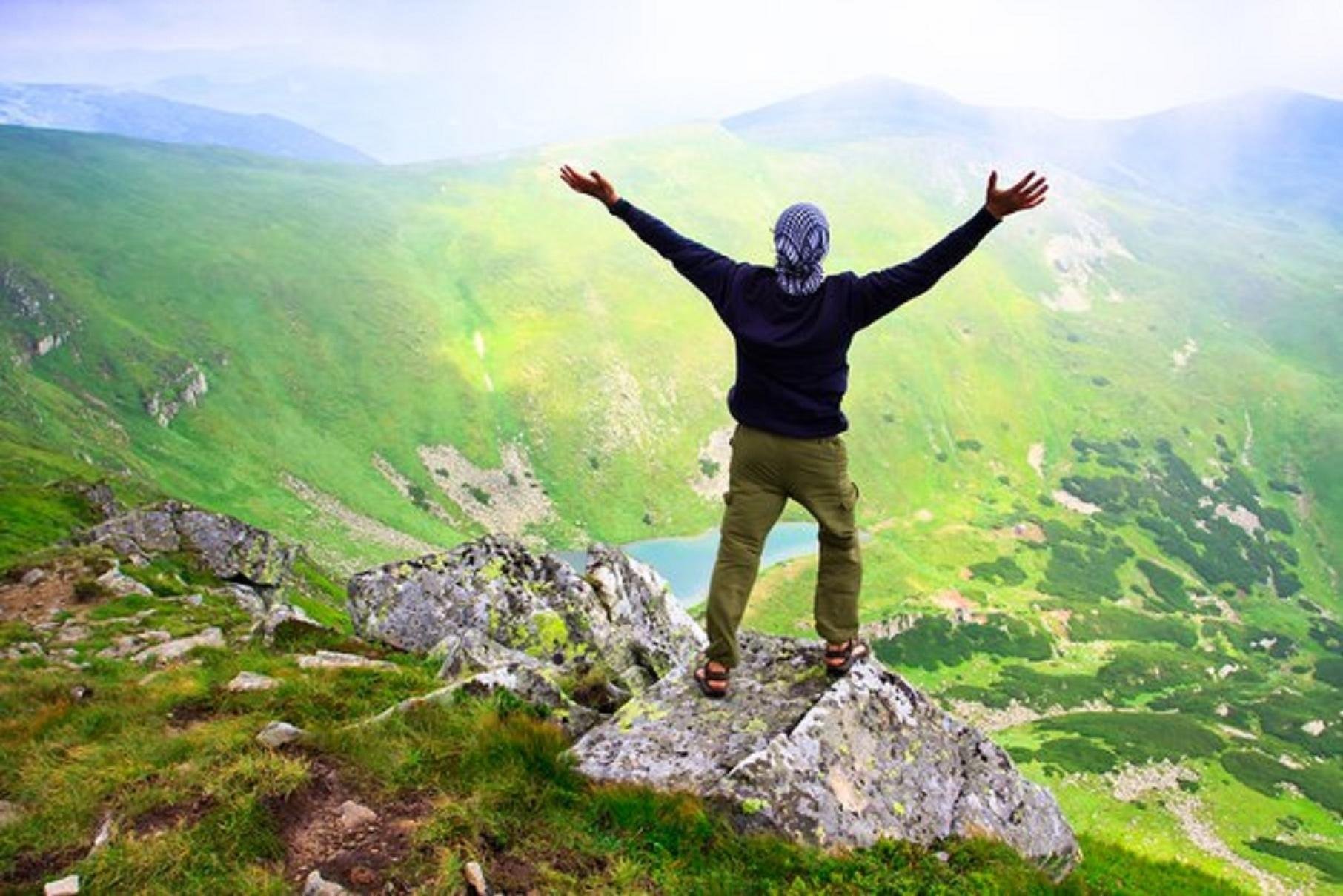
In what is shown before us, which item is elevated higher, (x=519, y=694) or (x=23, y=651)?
(x=519, y=694)

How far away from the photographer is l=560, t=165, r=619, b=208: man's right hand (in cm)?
1077

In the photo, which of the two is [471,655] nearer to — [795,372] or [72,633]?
[795,372]

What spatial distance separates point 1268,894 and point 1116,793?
20.6 meters

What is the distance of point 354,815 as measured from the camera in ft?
26.4

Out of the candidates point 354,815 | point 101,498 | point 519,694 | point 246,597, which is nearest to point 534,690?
point 519,694

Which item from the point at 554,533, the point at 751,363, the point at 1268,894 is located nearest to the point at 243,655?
the point at 751,363

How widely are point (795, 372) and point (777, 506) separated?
5.88 feet

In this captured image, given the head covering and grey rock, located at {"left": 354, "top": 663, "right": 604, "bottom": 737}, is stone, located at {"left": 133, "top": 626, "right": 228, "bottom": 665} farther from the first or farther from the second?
the head covering

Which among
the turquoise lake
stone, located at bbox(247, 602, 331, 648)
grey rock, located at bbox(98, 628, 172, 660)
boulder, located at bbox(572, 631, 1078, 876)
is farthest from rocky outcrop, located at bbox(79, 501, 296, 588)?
the turquoise lake

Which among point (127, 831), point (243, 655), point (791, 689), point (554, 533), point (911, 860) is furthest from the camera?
point (554, 533)

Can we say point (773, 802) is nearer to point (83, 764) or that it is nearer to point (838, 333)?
point (838, 333)

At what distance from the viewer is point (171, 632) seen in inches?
779

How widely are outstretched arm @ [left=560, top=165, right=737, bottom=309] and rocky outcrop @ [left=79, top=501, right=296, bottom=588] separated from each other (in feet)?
110

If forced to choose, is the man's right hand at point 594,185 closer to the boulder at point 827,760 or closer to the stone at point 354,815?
the boulder at point 827,760
